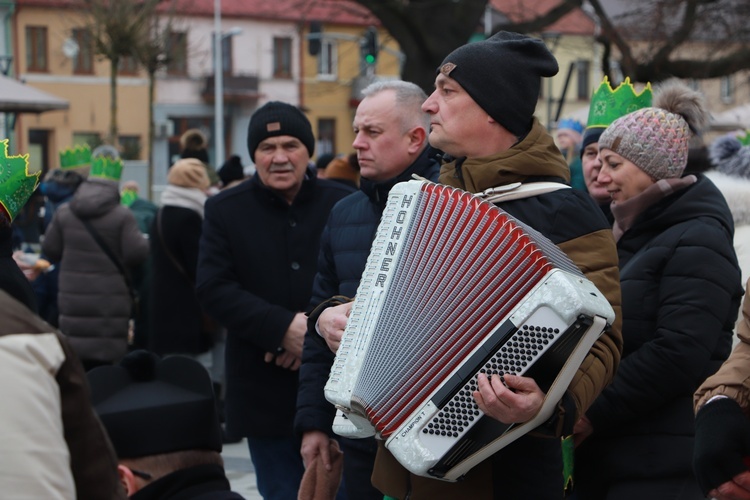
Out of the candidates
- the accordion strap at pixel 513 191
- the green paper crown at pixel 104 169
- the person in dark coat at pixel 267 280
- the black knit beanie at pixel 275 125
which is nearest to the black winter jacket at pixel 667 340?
the accordion strap at pixel 513 191

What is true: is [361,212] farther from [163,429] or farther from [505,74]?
[163,429]

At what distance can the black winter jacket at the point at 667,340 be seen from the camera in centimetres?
379

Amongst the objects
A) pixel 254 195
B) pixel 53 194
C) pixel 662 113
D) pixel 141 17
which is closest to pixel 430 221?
pixel 662 113

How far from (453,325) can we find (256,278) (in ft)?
7.82

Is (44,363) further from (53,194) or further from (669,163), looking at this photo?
(53,194)

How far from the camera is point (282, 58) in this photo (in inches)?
2125

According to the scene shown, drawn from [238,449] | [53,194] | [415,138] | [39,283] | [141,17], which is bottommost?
[238,449]

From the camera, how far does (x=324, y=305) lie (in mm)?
3844

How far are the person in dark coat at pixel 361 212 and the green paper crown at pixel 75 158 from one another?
7058 mm

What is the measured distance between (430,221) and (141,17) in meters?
24.3

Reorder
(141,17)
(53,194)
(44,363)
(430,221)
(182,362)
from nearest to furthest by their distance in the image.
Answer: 1. (44,363)
2. (182,362)
3. (430,221)
4. (53,194)
5. (141,17)

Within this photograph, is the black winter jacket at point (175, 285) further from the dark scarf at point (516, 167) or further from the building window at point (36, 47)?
the building window at point (36, 47)

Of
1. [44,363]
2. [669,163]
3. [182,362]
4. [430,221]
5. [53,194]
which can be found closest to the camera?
[44,363]

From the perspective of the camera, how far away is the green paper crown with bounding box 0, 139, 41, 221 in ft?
12.8
